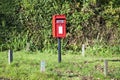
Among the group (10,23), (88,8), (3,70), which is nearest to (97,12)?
(88,8)

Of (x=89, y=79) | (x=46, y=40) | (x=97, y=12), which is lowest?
(x=89, y=79)

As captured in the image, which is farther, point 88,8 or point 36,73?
point 88,8

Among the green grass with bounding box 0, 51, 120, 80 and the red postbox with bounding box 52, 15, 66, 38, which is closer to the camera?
the green grass with bounding box 0, 51, 120, 80

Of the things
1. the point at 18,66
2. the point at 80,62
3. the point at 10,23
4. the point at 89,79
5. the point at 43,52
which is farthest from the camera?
the point at 10,23

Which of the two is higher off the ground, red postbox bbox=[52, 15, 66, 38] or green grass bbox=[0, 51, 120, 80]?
red postbox bbox=[52, 15, 66, 38]

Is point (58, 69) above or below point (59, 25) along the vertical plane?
below

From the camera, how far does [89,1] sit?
1792cm

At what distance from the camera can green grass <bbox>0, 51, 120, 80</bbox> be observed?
11.8 m

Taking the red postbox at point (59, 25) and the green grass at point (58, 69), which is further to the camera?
the red postbox at point (59, 25)

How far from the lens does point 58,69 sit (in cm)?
1302

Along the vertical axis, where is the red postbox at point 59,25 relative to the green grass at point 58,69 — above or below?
above

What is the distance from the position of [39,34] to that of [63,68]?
5.61 meters

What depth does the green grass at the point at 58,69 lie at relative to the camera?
38.8ft

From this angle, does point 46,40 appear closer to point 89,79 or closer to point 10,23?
point 10,23
